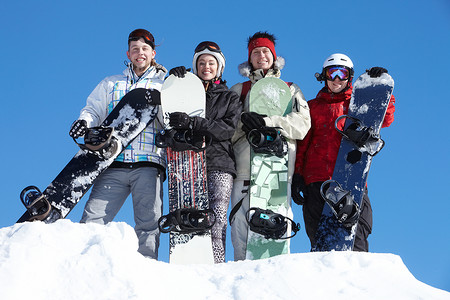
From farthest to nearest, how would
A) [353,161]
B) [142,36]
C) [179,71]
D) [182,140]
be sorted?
[142,36] < [179,71] < [353,161] < [182,140]

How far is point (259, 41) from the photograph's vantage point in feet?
19.1

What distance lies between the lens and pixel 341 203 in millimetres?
4910

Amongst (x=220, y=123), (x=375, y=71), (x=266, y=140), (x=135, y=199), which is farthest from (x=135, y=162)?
(x=375, y=71)

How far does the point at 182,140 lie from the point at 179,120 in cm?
20

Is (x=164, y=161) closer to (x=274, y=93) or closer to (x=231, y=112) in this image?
(x=231, y=112)

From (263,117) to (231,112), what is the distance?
33 centimetres

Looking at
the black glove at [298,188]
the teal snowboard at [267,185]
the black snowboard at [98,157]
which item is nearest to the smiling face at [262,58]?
the teal snowboard at [267,185]

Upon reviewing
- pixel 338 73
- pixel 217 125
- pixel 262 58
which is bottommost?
pixel 217 125

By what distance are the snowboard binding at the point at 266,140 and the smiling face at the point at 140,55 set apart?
1.44 m

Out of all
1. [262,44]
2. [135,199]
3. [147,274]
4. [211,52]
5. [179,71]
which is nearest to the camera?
[147,274]

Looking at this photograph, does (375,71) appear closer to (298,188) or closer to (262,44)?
(262,44)

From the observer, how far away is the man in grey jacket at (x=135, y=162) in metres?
5.03

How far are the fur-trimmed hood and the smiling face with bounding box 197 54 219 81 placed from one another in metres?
0.37

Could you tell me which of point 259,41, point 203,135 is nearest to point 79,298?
point 203,135
